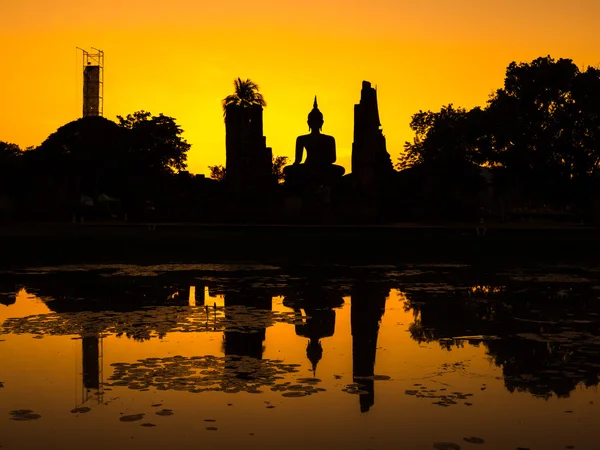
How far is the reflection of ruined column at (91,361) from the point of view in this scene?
893 cm

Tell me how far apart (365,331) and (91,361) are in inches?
175

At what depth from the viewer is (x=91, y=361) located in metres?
10.1

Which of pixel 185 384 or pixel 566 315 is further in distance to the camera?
pixel 566 315

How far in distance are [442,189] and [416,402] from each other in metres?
63.0

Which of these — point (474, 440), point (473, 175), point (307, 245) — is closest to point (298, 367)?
point (474, 440)

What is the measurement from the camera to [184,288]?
18562 mm

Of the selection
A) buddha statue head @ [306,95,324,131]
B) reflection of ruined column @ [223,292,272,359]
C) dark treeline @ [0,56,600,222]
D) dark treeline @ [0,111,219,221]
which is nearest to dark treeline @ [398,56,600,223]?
dark treeline @ [0,56,600,222]

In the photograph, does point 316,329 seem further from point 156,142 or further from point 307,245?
point 156,142

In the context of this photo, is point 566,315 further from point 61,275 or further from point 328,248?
point 328,248

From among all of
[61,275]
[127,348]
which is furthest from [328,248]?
[127,348]

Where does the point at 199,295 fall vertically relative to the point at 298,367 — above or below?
above

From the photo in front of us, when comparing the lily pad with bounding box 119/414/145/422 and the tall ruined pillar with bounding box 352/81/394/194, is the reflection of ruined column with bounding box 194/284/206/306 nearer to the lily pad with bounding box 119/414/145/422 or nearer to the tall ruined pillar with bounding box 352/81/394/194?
the lily pad with bounding box 119/414/145/422

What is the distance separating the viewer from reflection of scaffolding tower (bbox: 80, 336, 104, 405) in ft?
27.5

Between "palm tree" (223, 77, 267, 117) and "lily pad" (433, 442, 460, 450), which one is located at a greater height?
"palm tree" (223, 77, 267, 117)
